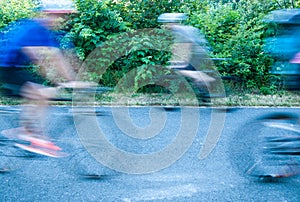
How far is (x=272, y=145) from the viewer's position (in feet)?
9.80

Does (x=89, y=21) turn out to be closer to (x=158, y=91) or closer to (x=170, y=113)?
(x=158, y=91)

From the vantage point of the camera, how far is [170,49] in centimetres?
719

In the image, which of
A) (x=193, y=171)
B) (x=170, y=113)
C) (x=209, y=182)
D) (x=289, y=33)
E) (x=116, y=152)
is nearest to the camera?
(x=289, y=33)

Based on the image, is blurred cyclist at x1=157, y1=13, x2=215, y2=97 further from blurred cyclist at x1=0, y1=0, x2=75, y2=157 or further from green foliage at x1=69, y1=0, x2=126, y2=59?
green foliage at x1=69, y1=0, x2=126, y2=59

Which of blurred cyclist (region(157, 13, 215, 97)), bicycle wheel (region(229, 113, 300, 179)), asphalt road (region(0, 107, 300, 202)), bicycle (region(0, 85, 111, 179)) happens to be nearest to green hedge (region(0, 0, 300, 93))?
asphalt road (region(0, 107, 300, 202))

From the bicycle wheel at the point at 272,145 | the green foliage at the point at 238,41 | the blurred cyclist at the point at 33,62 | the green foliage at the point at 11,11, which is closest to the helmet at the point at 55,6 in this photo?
the blurred cyclist at the point at 33,62

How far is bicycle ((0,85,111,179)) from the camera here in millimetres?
3246

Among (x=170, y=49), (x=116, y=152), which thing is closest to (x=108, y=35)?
(x=170, y=49)

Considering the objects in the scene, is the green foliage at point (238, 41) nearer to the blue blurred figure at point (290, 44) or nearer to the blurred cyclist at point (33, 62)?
the blue blurred figure at point (290, 44)

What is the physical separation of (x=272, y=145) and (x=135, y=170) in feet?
5.33

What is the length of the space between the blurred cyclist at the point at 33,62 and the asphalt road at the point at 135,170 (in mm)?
307

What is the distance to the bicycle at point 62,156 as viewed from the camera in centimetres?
325

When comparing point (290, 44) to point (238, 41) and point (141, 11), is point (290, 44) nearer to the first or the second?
point (238, 41)

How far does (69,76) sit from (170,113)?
2879 millimetres
